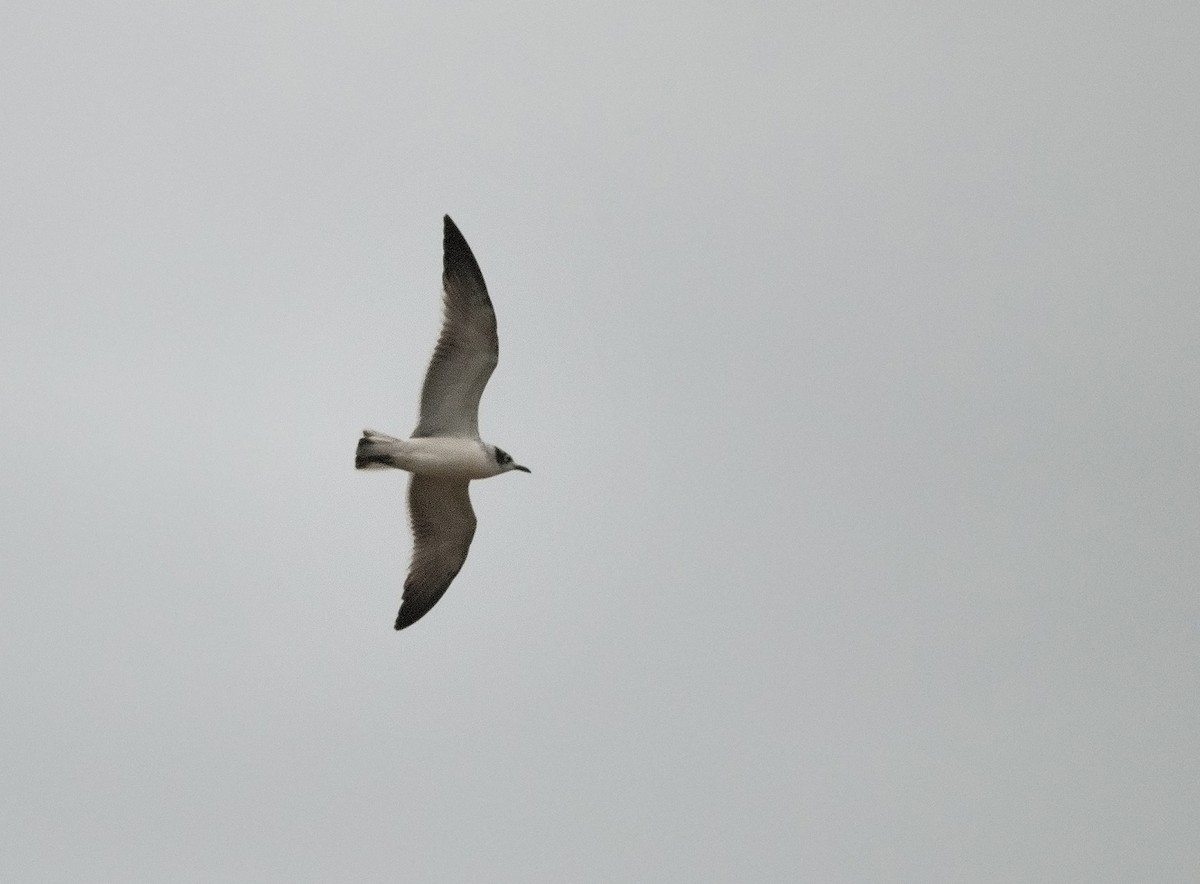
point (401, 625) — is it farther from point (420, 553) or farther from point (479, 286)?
point (479, 286)

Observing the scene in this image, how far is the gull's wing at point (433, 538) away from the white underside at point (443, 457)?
37 centimetres

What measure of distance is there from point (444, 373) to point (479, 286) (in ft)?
2.87

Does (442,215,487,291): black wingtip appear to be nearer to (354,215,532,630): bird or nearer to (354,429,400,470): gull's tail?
(354,215,532,630): bird

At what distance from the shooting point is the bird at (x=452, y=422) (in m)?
18.9

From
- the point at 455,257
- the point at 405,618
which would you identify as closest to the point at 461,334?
the point at 455,257

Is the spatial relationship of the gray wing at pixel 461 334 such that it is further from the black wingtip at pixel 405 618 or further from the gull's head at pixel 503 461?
the black wingtip at pixel 405 618

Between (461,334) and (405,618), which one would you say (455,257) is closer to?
(461,334)

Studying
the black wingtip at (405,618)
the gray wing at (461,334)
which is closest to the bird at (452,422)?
the gray wing at (461,334)

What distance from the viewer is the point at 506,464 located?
1967 centimetres

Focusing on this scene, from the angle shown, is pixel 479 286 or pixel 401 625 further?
pixel 401 625

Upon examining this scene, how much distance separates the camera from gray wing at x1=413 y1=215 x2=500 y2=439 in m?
18.9

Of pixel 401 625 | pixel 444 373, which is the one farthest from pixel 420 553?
pixel 444 373

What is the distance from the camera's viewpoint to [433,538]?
20312 mm

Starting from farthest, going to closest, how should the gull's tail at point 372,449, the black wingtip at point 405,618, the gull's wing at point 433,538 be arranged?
the black wingtip at point 405,618
the gull's wing at point 433,538
the gull's tail at point 372,449
